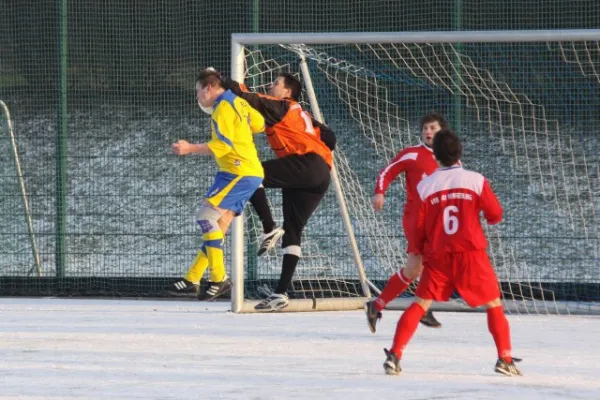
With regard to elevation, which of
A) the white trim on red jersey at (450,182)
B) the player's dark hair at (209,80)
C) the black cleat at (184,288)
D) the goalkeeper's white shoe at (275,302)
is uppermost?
the player's dark hair at (209,80)

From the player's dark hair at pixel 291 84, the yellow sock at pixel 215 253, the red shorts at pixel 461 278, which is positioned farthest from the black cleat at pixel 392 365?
the player's dark hair at pixel 291 84

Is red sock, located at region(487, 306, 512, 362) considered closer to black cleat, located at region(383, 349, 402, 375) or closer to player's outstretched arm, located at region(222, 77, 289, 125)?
black cleat, located at region(383, 349, 402, 375)

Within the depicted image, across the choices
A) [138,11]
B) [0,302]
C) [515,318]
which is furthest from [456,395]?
[138,11]

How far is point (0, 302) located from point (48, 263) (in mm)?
863

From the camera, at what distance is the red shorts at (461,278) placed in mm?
6180

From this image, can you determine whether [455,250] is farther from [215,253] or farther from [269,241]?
[269,241]

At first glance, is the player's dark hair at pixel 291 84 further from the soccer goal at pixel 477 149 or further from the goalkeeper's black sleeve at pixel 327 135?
the soccer goal at pixel 477 149

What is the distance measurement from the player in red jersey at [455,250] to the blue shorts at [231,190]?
2135 millimetres

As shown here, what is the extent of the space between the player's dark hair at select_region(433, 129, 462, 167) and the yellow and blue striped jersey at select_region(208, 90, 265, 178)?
6.92ft

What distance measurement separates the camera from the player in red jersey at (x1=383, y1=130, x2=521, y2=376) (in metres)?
6.18

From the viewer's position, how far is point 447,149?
631 centimetres

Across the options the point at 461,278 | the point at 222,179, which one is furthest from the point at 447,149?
the point at 222,179

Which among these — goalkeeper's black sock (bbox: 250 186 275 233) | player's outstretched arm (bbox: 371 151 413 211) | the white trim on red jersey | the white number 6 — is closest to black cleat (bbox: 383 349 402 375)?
the white number 6

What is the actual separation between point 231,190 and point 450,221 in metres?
2.31
